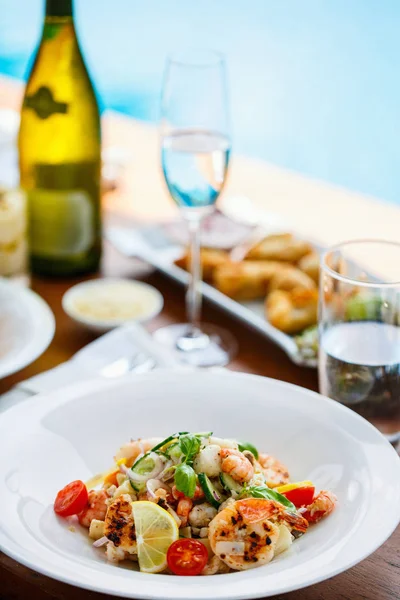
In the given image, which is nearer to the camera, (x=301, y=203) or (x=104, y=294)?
(x=104, y=294)

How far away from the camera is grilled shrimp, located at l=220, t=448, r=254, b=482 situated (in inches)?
35.0

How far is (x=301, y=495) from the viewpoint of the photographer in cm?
94

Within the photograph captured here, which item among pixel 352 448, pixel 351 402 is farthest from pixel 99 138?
pixel 352 448

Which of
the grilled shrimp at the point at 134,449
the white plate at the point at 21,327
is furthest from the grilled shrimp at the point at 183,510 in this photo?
the white plate at the point at 21,327

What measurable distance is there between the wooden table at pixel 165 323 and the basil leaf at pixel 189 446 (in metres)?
0.18

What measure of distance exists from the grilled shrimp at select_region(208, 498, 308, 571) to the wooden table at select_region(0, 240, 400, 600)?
0.11 m

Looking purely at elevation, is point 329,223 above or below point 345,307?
below

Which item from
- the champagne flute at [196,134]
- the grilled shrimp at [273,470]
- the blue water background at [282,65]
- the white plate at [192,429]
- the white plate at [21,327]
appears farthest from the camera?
the blue water background at [282,65]

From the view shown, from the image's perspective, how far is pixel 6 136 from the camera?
234 cm

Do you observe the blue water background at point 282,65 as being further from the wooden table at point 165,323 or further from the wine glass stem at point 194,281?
the wine glass stem at point 194,281

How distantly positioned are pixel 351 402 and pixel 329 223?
0.94 meters

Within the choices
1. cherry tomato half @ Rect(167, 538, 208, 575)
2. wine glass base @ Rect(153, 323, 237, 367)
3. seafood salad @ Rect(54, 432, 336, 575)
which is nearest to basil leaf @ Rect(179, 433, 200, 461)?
seafood salad @ Rect(54, 432, 336, 575)

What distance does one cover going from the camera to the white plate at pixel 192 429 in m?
0.76

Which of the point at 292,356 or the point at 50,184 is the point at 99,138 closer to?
the point at 50,184
